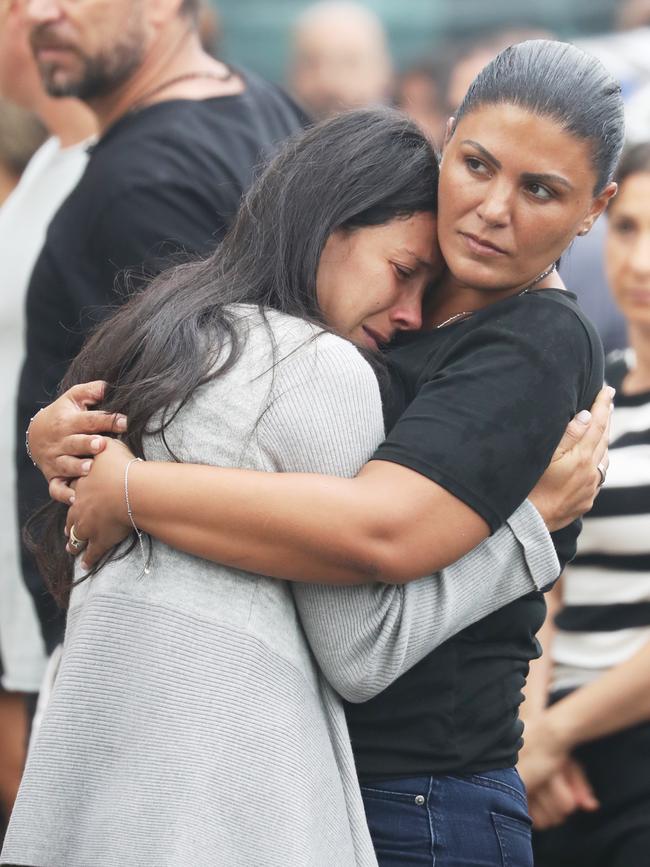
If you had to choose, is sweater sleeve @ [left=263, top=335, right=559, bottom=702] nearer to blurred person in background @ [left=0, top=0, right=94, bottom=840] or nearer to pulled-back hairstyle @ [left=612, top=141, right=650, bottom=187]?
blurred person in background @ [left=0, top=0, right=94, bottom=840]

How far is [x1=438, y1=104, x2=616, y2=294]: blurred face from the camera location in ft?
6.20

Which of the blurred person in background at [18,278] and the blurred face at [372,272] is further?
the blurred person in background at [18,278]

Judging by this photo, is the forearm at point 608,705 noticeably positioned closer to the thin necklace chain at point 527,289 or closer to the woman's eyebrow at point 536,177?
the thin necklace chain at point 527,289

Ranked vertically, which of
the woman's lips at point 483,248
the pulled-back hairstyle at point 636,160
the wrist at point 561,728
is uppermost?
the woman's lips at point 483,248

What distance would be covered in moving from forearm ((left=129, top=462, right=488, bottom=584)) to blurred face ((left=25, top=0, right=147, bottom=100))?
159cm

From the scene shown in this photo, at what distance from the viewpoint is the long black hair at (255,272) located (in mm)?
1869

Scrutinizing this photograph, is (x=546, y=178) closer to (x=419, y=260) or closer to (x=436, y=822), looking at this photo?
(x=419, y=260)

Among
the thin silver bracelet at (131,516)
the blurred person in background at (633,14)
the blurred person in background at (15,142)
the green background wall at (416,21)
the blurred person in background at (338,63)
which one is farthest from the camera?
the green background wall at (416,21)

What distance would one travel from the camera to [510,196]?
1.91m

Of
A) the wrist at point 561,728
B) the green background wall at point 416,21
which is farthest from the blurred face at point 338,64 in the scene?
the wrist at point 561,728

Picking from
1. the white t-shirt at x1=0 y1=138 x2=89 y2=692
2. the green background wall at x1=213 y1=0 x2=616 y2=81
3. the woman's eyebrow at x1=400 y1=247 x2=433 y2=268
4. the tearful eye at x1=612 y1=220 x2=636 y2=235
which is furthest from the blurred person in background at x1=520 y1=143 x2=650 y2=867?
the green background wall at x1=213 y1=0 x2=616 y2=81

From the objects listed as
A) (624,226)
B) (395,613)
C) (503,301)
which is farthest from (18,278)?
(395,613)

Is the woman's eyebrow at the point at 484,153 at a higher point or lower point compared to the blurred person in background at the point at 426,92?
higher

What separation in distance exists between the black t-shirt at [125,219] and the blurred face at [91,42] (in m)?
0.18
